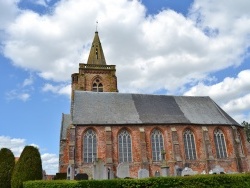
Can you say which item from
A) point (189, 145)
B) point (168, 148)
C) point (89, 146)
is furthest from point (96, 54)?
point (189, 145)

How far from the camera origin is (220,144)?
3011 cm

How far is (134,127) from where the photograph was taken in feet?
94.0

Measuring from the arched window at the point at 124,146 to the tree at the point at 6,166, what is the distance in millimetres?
11659

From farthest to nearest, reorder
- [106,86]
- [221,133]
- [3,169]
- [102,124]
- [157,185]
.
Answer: [106,86] → [221,133] → [102,124] → [3,169] → [157,185]

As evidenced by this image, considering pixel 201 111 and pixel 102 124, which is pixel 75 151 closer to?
pixel 102 124

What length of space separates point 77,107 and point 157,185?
60.3ft

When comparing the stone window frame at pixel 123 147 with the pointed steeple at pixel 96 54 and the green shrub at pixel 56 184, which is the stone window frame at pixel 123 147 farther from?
the pointed steeple at pixel 96 54

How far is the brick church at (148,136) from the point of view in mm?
26781

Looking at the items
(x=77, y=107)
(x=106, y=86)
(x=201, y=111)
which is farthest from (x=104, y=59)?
(x=201, y=111)

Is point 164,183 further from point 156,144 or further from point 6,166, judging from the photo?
point 156,144

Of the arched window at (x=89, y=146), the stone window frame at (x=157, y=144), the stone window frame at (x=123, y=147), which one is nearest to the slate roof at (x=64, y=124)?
the arched window at (x=89, y=146)

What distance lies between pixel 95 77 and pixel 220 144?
20591 millimetres

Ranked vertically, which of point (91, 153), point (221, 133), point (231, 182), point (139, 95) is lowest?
point (231, 182)

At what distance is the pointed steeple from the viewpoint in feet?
137
